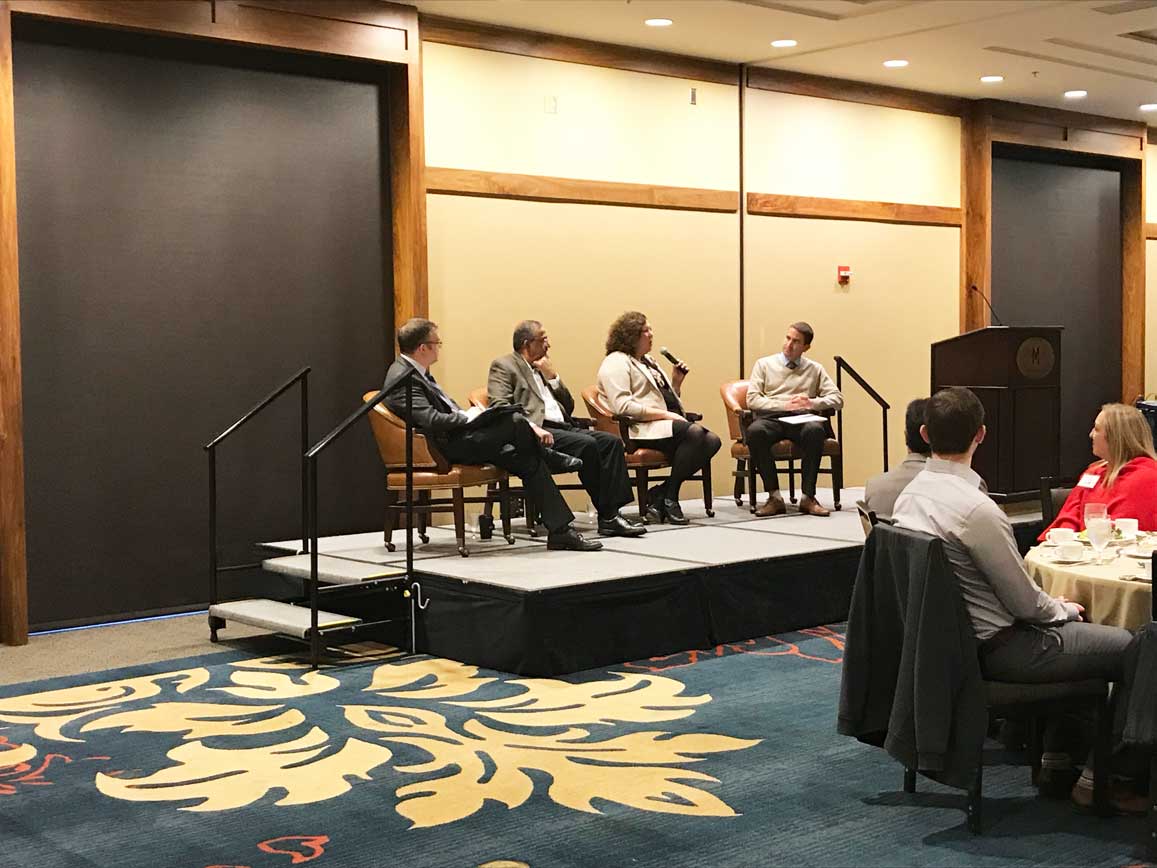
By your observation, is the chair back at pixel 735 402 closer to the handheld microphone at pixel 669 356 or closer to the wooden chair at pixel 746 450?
the wooden chair at pixel 746 450

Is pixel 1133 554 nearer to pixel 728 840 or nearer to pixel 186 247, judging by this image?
pixel 728 840

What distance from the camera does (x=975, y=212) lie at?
11336 mm

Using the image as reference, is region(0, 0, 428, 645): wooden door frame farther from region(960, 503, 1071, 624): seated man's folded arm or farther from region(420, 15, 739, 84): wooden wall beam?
region(960, 503, 1071, 624): seated man's folded arm

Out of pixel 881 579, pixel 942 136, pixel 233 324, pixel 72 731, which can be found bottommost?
pixel 72 731

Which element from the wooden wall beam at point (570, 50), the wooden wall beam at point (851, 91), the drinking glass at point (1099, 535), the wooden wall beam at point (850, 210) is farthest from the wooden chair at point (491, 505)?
the wooden wall beam at point (851, 91)

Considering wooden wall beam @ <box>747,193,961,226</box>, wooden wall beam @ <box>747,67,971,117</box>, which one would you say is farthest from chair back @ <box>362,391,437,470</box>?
wooden wall beam @ <box>747,67,971,117</box>

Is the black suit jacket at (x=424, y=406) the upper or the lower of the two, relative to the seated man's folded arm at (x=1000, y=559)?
upper

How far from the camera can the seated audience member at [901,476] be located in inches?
200

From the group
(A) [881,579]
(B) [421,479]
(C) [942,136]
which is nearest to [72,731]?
(B) [421,479]

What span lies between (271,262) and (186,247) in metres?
0.51

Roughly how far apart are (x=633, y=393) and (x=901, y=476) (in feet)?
10.3

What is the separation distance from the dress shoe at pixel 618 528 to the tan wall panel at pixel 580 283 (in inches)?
60.2

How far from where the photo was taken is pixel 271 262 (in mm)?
7730

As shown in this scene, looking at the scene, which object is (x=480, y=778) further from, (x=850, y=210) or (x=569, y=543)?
(x=850, y=210)
